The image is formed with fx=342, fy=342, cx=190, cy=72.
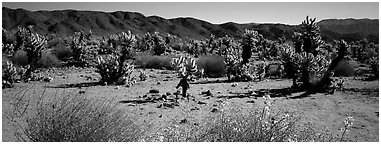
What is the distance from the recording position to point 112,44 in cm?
2812

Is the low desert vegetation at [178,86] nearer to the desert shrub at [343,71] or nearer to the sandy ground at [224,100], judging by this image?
the desert shrub at [343,71]

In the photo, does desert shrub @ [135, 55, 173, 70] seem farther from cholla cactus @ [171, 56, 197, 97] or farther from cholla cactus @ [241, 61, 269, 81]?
cholla cactus @ [171, 56, 197, 97]

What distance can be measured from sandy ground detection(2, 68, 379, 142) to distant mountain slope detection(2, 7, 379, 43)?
192 ft

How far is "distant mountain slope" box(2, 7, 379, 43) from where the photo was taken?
72.6 metres

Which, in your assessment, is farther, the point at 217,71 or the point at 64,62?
the point at 64,62

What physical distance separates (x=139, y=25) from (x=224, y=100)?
78521mm

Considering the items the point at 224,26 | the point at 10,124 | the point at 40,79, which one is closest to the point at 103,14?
the point at 224,26

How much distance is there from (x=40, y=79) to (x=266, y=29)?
80504 mm

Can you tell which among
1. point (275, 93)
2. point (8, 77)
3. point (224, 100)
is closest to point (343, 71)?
point (275, 93)

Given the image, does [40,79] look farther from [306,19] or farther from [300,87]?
[306,19]

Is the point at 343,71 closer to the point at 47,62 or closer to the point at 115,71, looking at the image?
the point at 115,71

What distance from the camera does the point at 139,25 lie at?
283 ft

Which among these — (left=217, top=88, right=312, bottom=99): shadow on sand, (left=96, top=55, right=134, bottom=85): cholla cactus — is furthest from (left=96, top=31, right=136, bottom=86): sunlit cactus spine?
(left=217, top=88, right=312, bottom=99): shadow on sand

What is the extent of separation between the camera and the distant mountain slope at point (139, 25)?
238ft
